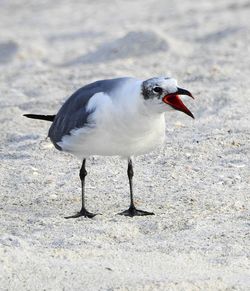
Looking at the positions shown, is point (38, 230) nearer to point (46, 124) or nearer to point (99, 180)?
point (99, 180)

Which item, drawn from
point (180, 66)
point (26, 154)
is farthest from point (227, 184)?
point (180, 66)

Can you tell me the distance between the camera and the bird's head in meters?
5.14

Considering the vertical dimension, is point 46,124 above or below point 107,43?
below

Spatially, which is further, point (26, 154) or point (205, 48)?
point (205, 48)

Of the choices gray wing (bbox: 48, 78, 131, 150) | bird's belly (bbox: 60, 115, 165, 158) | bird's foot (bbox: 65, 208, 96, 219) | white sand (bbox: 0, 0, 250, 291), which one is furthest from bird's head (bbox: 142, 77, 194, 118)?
bird's foot (bbox: 65, 208, 96, 219)

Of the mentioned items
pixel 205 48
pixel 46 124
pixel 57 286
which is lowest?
pixel 57 286

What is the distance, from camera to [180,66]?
33.0 ft

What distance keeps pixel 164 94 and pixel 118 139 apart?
1.37 feet

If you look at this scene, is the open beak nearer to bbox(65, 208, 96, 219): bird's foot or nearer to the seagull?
the seagull

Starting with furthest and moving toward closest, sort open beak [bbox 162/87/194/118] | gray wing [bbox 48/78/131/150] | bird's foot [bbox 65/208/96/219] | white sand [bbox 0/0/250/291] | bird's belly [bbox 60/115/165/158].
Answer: bird's foot [bbox 65/208/96/219] → gray wing [bbox 48/78/131/150] → bird's belly [bbox 60/115/165/158] → open beak [bbox 162/87/194/118] → white sand [bbox 0/0/250/291]

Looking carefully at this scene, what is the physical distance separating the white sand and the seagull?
1.19ft

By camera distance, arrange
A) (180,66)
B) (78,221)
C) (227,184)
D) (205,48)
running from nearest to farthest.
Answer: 1. (78,221)
2. (227,184)
3. (180,66)
4. (205,48)

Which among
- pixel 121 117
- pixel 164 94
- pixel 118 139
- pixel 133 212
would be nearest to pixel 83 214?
pixel 133 212

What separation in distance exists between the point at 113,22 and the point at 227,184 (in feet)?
24.4
